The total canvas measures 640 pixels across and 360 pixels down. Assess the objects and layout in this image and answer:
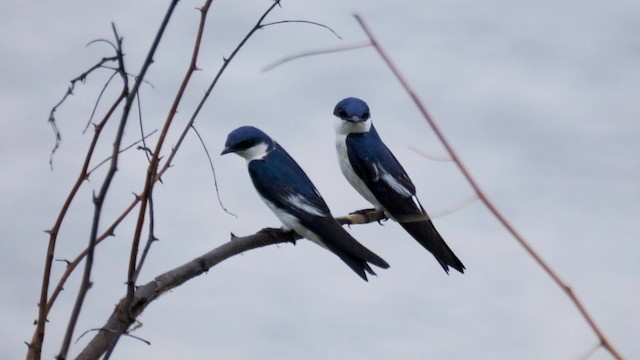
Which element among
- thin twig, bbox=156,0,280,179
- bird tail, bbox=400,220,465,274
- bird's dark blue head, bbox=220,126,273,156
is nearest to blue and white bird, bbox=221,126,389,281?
bird's dark blue head, bbox=220,126,273,156

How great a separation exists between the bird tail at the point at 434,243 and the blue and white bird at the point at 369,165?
3 cm

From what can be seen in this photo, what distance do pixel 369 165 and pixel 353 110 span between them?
0.14 meters

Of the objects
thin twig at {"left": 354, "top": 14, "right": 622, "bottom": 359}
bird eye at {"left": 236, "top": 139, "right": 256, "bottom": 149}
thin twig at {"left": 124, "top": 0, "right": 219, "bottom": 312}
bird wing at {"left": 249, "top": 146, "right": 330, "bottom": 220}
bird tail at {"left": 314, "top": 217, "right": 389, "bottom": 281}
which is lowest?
thin twig at {"left": 354, "top": 14, "right": 622, "bottom": 359}

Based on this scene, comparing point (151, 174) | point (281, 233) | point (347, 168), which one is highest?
point (347, 168)

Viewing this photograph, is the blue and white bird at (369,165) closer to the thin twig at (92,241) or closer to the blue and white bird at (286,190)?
the blue and white bird at (286,190)

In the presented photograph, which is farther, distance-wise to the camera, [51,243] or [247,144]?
[247,144]

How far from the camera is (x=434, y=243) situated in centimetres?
192

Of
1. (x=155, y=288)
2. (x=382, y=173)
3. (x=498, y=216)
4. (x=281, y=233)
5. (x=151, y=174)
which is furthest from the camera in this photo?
(x=382, y=173)

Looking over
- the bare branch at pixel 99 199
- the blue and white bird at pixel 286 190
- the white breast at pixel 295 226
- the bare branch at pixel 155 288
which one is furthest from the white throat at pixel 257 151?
the bare branch at pixel 99 199

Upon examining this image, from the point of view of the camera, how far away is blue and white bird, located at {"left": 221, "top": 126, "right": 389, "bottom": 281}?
1754 millimetres

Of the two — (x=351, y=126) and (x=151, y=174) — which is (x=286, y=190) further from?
(x=151, y=174)

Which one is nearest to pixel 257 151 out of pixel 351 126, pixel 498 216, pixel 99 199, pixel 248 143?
pixel 248 143

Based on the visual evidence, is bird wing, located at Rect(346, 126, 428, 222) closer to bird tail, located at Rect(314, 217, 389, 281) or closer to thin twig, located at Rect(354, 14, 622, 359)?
bird tail, located at Rect(314, 217, 389, 281)

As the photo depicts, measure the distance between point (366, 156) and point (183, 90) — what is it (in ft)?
4.55
